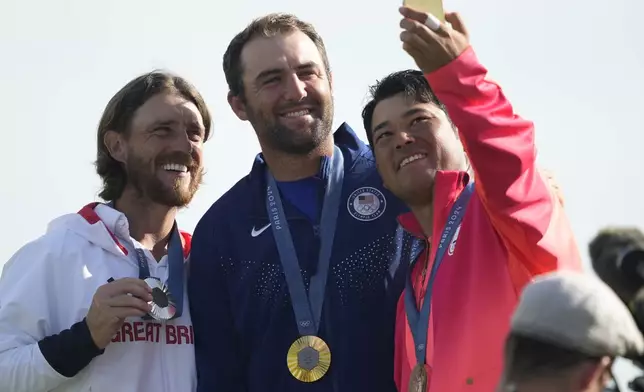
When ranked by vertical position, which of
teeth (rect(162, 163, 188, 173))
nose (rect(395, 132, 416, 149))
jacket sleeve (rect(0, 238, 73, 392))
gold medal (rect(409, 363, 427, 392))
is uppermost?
teeth (rect(162, 163, 188, 173))

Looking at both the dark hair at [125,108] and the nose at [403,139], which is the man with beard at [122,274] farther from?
the nose at [403,139]

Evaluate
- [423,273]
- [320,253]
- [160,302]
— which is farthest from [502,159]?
[160,302]

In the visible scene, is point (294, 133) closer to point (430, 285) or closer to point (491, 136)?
point (430, 285)

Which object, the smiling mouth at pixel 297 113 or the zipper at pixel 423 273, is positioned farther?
the smiling mouth at pixel 297 113

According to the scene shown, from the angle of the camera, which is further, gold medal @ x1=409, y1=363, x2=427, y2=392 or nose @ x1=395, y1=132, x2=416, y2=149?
nose @ x1=395, y1=132, x2=416, y2=149

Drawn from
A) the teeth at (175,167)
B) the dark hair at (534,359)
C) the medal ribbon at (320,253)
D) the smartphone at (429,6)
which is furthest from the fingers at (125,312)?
the dark hair at (534,359)

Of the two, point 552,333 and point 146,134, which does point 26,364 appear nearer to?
point 146,134

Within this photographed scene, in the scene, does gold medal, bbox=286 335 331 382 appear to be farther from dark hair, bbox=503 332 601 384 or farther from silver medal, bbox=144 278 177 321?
dark hair, bbox=503 332 601 384

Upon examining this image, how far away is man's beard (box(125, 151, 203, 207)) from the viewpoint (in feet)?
21.1

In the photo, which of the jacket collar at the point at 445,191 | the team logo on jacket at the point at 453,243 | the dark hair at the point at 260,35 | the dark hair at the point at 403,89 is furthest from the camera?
the dark hair at the point at 260,35

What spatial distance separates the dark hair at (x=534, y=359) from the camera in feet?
8.66

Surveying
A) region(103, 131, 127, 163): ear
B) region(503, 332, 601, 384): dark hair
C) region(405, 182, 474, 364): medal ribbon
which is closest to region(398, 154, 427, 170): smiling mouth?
region(405, 182, 474, 364): medal ribbon

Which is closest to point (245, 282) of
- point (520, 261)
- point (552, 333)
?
point (520, 261)

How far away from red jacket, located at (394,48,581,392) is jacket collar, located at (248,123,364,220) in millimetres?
1183
